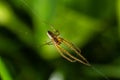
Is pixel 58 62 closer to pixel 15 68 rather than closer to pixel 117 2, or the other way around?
pixel 15 68

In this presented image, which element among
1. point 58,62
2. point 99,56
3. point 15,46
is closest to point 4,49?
point 15,46

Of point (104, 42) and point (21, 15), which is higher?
point (21, 15)

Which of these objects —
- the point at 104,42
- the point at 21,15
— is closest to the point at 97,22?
the point at 104,42

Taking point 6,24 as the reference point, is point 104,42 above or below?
below

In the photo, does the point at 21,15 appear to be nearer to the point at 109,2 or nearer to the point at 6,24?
the point at 6,24
